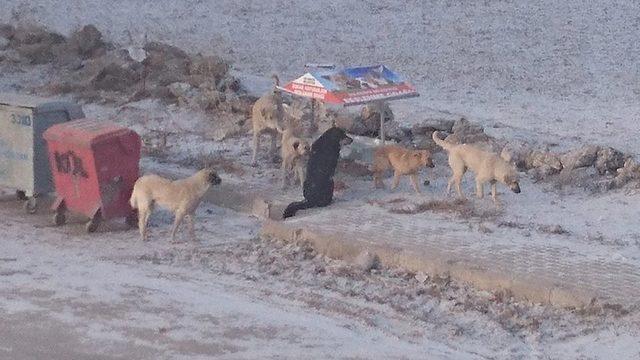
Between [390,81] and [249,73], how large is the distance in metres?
7.14

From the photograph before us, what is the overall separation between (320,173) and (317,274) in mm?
1876

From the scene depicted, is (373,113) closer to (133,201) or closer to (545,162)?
(545,162)

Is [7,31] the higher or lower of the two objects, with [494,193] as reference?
higher

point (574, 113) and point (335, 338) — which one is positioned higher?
point (574, 113)

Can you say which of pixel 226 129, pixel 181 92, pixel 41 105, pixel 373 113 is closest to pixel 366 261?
pixel 41 105

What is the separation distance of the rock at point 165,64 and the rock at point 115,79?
0.27 meters

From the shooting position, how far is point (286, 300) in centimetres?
997

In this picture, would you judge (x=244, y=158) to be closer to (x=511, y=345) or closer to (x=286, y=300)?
(x=286, y=300)

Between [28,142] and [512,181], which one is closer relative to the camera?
[512,181]

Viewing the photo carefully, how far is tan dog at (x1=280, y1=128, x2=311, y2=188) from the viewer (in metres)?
13.0

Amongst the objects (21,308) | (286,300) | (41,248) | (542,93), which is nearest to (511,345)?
(286,300)

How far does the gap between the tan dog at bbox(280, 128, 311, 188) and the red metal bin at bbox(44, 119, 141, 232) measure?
164cm

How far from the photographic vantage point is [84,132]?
1222cm

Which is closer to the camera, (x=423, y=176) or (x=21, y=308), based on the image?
(x=21, y=308)
